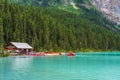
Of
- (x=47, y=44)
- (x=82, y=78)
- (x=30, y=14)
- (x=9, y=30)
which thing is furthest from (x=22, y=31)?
(x=82, y=78)

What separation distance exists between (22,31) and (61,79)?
104 m

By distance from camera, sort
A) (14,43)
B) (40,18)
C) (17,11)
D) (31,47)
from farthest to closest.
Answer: (40,18) → (17,11) → (31,47) → (14,43)

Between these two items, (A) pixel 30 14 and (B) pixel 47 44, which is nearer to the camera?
(B) pixel 47 44

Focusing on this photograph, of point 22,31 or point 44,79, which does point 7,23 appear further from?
point 44,79

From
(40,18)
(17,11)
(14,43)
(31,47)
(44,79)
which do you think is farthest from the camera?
(40,18)

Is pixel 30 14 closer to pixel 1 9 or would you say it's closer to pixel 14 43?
pixel 1 9

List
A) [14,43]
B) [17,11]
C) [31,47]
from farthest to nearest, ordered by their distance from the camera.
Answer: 1. [17,11]
2. [31,47]
3. [14,43]

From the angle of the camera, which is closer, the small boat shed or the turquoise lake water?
the turquoise lake water

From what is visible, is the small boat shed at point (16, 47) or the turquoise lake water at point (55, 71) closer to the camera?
the turquoise lake water at point (55, 71)

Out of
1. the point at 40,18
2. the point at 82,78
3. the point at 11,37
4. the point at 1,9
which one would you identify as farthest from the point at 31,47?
the point at 82,78

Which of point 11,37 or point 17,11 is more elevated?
point 17,11

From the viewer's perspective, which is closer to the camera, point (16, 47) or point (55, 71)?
point (55, 71)

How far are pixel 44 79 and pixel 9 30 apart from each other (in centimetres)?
9841

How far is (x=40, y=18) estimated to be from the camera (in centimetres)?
18138
